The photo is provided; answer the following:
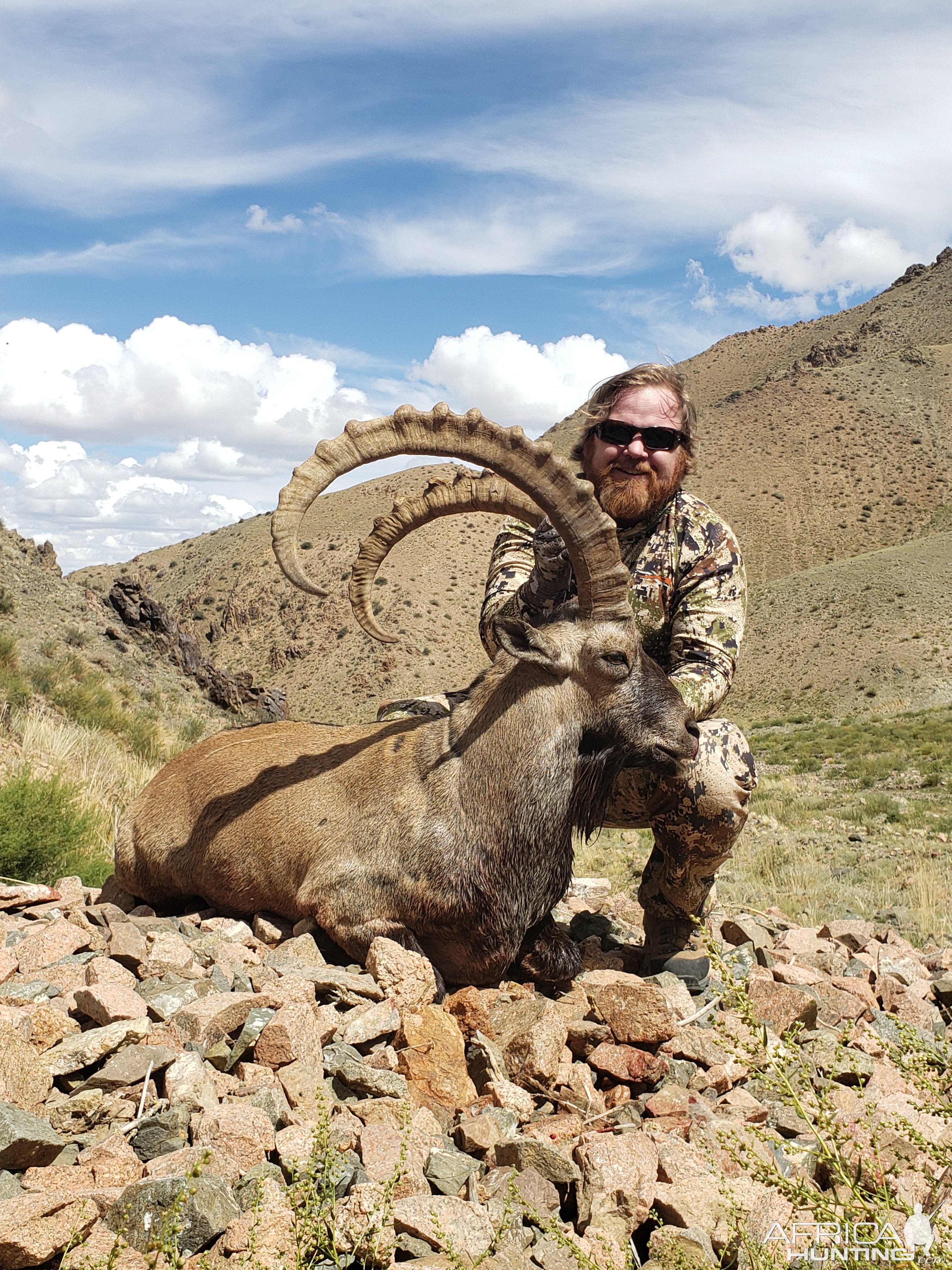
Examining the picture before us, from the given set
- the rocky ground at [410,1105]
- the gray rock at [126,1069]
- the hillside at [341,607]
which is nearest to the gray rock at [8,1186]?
the rocky ground at [410,1105]

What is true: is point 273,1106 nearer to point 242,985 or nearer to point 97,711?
point 242,985

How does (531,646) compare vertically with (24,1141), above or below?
above

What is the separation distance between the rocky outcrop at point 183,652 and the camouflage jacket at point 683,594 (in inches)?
645

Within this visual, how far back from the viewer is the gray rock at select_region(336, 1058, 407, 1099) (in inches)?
131

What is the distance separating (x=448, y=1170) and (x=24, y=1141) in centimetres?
130

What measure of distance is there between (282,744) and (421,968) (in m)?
1.88

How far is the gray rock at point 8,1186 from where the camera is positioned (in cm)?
252

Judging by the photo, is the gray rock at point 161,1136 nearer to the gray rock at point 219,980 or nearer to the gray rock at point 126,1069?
the gray rock at point 126,1069

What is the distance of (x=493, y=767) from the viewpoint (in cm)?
445

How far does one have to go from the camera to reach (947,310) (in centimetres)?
10494

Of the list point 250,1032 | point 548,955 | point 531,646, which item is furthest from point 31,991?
point 531,646

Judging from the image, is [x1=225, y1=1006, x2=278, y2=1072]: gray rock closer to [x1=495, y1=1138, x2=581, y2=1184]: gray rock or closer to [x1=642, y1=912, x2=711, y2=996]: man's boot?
[x1=495, y1=1138, x2=581, y2=1184]: gray rock

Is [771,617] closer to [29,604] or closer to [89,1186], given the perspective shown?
[29,604]

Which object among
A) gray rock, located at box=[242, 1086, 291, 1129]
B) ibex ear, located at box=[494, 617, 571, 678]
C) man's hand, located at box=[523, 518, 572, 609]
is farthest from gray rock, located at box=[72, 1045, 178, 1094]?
man's hand, located at box=[523, 518, 572, 609]
